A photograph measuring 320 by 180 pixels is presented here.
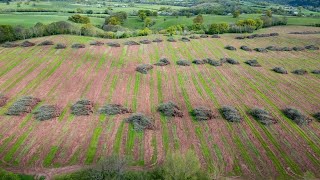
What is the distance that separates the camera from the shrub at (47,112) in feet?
143

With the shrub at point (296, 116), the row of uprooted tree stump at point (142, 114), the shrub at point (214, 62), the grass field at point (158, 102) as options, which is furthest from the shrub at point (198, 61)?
the shrub at point (296, 116)

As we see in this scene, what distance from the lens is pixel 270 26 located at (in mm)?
136750

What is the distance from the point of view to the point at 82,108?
46.2m

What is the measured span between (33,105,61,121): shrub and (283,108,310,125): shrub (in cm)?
3839

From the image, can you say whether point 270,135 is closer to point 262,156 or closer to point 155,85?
point 262,156

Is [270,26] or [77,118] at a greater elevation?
[270,26]

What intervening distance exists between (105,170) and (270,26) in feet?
431

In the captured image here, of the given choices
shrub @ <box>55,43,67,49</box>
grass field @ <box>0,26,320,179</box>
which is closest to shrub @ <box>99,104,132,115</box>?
grass field @ <box>0,26,320,179</box>

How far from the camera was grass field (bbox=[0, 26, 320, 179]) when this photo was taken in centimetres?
3522

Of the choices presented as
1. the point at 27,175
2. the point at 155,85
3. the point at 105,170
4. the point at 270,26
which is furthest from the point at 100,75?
the point at 270,26

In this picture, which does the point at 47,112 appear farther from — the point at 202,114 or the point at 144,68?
the point at 144,68

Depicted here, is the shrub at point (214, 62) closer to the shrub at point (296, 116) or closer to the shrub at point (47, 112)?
the shrub at point (296, 116)

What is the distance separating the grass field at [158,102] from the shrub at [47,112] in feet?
3.32

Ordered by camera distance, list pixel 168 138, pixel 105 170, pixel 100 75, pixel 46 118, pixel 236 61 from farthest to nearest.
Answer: pixel 236 61 < pixel 100 75 < pixel 46 118 < pixel 168 138 < pixel 105 170
